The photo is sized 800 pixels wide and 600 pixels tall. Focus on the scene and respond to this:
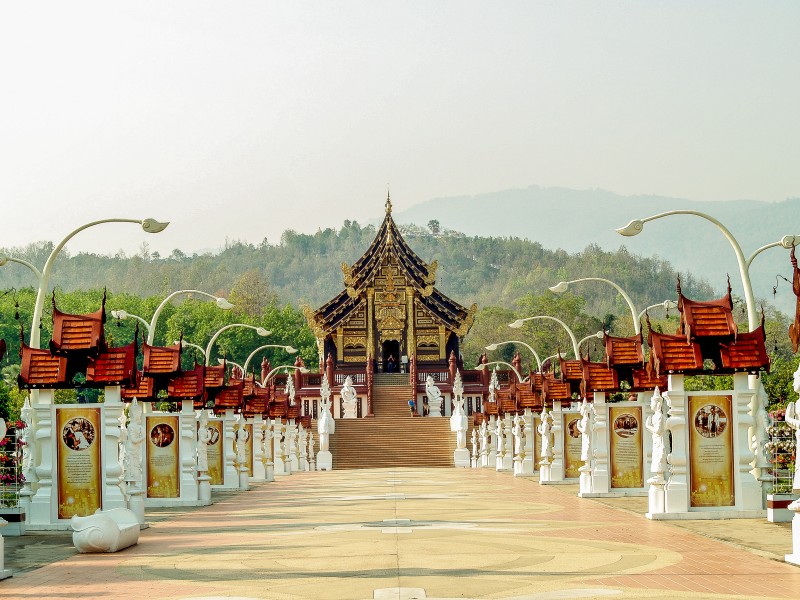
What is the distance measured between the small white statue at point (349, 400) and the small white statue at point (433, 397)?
4784 mm

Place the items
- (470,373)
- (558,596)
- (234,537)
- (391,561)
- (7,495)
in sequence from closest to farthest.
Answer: (558,596)
(391,561)
(234,537)
(7,495)
(470,373)

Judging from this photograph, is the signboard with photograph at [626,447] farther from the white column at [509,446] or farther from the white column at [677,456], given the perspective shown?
the white column at [509,446]

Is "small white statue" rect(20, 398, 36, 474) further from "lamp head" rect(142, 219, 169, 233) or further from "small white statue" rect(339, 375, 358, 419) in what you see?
"small white statue" rect(339, 375, 358, 419)

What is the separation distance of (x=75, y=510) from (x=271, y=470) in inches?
1016

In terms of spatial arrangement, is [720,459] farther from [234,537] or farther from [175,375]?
[175,375]

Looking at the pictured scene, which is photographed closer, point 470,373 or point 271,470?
point 271,470

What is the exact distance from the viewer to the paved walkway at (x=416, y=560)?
15.0 m

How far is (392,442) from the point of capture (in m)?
73.5

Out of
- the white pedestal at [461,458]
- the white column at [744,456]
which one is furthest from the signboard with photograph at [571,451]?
the white pedestal at [461,458]

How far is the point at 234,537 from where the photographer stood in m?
22.7

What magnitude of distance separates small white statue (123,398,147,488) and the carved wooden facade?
6904cm

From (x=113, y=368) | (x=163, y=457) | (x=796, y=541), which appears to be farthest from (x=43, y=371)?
(x=796, y=541)

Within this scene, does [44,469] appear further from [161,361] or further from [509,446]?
[509,446]

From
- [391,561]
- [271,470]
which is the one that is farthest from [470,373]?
[391,561]
